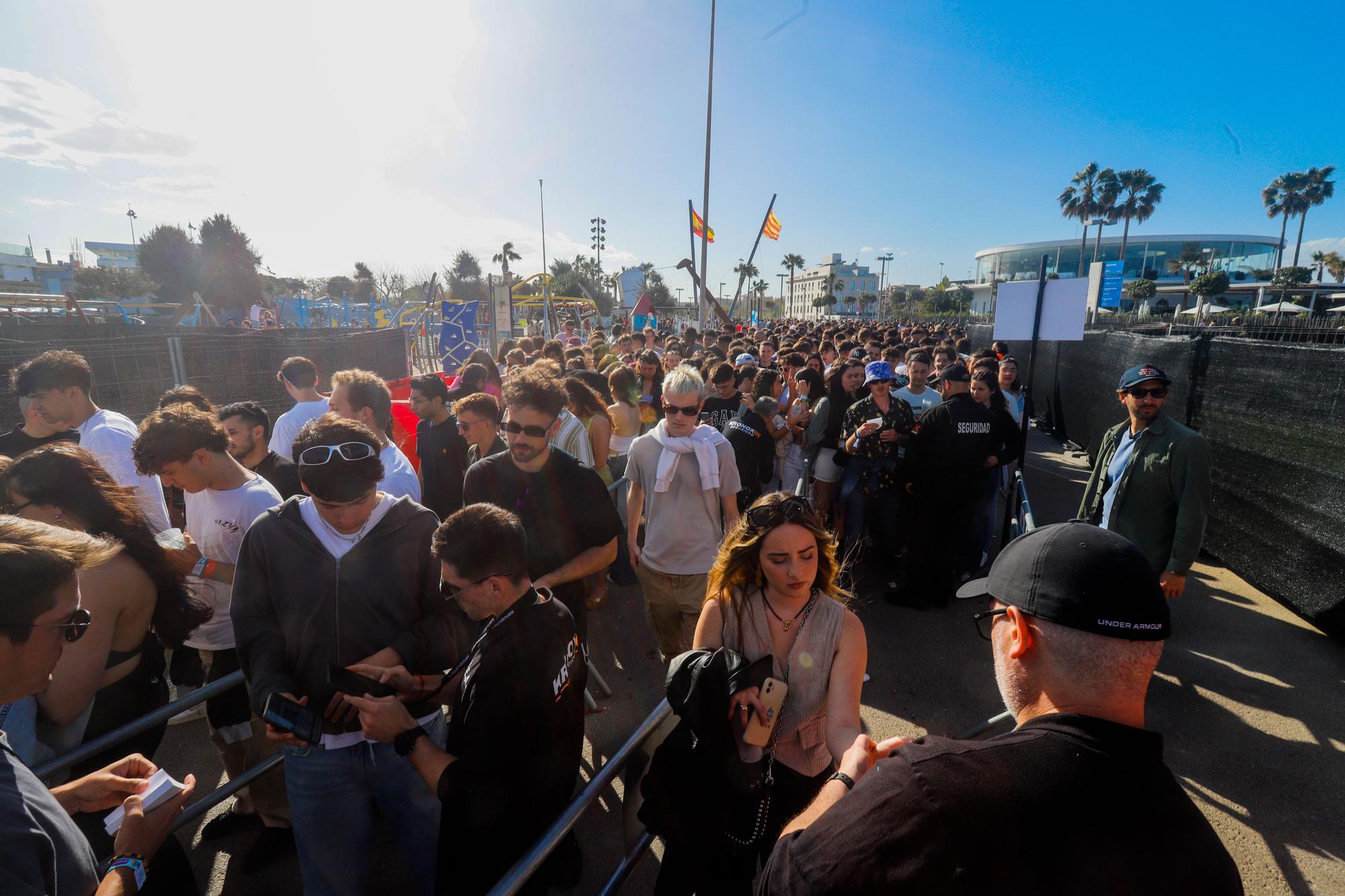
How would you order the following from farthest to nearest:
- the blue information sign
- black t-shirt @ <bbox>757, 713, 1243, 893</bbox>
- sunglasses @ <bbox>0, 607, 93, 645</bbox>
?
the blue information sign, sunglasses @ <bbox>0, 607, 93, 645</bbox>, black t-shirt @ <bbox>757, 713, 1243, 893</bbox>

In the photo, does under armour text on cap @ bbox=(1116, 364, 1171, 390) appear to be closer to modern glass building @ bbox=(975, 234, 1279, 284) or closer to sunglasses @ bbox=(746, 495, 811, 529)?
sunglasses @ bbox=(746, 495, 811, 529)

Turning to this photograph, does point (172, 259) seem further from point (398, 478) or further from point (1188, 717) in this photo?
point (1188, 717)

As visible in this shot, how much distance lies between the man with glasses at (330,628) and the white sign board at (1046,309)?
21.1 feet

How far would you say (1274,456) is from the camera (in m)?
5.33

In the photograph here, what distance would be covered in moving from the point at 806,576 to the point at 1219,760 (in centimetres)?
335

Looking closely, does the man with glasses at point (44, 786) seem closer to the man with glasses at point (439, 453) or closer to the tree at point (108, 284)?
the man with glasses at point (439, 453)

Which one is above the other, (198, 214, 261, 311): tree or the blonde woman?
(198, 214, 261, 311): tree

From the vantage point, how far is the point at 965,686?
165 inches

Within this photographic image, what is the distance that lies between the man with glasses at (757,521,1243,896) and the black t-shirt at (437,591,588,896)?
0.80 meters

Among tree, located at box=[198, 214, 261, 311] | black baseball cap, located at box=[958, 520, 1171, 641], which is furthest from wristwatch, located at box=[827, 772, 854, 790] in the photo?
tree, located at box=[198, 214, 261, 311]

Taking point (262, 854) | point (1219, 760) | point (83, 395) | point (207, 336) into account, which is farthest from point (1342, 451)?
point (207, 336)

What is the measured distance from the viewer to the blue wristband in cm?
143

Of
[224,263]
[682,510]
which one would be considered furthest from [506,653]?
[224,263]

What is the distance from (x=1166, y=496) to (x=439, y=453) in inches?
201
